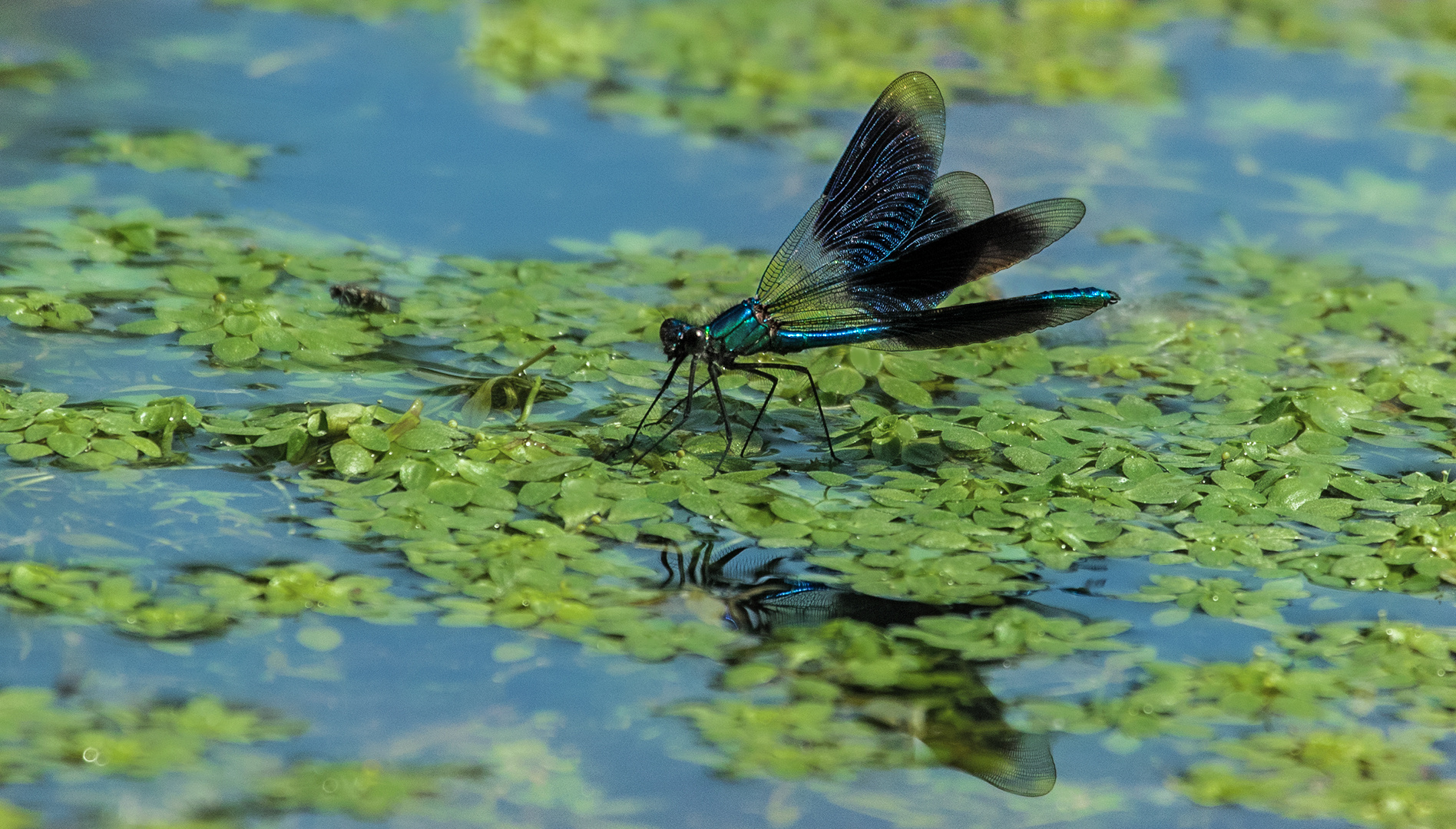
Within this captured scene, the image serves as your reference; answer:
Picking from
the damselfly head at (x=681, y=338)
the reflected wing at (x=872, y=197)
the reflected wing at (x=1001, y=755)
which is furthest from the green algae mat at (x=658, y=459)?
the reflected wing at (x=872, y=197)

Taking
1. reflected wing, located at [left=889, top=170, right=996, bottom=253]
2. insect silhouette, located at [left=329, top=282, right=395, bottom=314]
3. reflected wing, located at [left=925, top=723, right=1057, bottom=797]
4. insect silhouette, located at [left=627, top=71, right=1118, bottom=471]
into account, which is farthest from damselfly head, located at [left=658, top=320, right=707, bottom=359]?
reflected wing, located at [left=925, top=723, right=1057, bottom=797]

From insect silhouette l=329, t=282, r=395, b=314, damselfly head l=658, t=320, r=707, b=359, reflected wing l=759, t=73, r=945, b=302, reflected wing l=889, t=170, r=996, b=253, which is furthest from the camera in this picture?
insect silhouette l=329, t=282, r=395, b=314

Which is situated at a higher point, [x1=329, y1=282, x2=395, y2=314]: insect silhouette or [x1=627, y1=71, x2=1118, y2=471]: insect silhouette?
[x1=627, y1=71, x2=1118, y2=471]: insect silhouette

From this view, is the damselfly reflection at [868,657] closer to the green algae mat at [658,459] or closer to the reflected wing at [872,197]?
the green algae mat at [658,459]

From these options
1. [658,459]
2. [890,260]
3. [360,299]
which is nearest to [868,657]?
[658,459]

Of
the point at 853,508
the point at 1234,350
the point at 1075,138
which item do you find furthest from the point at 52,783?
the point at 1075,138

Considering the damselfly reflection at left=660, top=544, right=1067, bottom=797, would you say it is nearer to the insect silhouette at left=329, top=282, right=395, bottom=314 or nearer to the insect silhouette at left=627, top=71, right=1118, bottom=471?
the insect silhouette at left=627, top=71, right=1118, bottom=471
